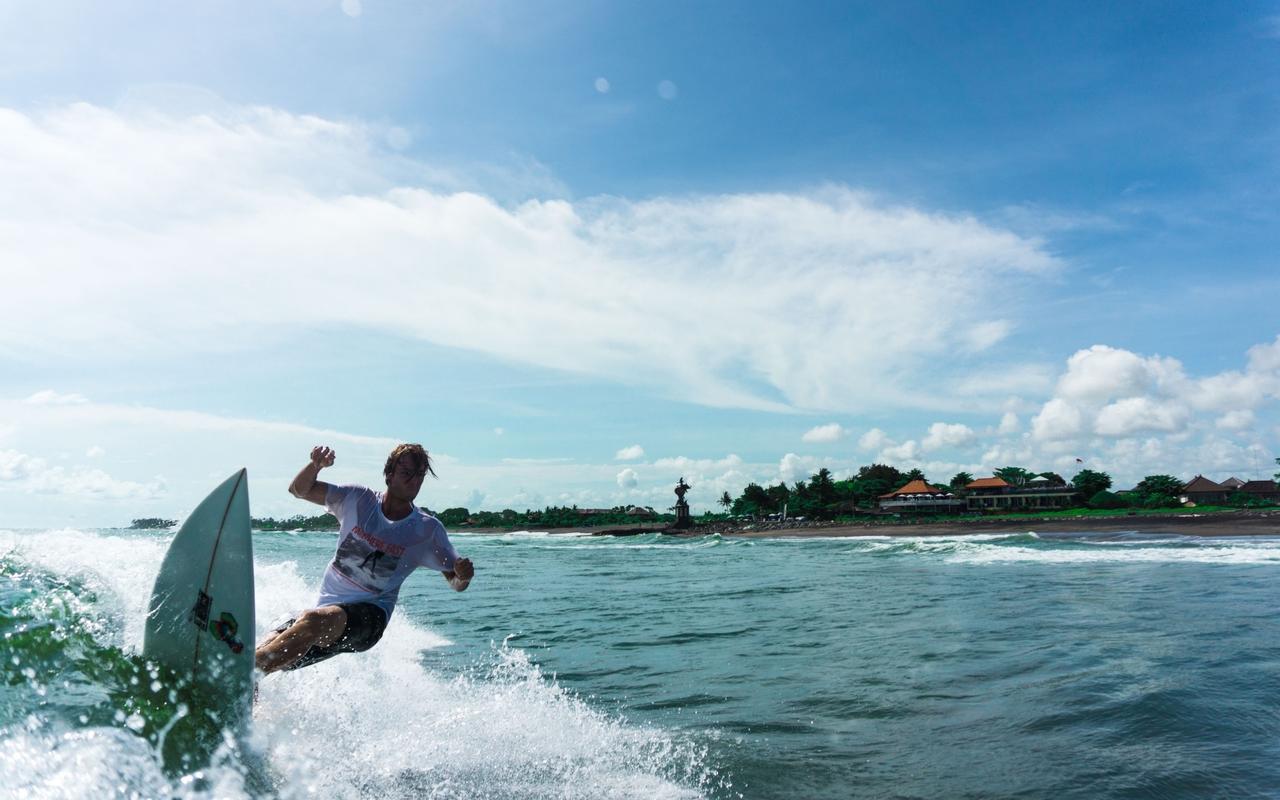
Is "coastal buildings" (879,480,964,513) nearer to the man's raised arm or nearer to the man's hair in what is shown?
the man's hair

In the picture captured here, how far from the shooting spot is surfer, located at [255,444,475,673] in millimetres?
5359

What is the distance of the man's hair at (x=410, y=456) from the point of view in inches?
225

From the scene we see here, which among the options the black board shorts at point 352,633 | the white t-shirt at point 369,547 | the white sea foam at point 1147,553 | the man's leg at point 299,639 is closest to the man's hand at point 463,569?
the white t-shirt at point 369,547

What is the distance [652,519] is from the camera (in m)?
149

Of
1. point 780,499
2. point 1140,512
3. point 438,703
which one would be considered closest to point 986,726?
point 438,703

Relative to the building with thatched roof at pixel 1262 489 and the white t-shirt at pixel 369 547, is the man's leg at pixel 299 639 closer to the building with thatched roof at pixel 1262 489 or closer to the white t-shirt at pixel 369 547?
the white t-shirt at pixel 369 547

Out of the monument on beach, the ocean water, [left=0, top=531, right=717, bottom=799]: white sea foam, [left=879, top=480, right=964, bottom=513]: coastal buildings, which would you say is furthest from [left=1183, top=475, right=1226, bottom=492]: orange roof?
[left=0, top=531, right=717, bottom=799]: white sea foam

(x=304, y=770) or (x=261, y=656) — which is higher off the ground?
(x=261, y=656)

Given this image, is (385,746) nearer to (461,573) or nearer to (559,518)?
(461,573)

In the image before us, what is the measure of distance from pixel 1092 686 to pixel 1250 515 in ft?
221

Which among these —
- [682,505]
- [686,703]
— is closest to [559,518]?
[682,505]

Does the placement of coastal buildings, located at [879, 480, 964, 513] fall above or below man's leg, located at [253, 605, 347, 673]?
below

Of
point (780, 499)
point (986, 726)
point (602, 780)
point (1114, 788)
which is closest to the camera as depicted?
point (1114, 788)

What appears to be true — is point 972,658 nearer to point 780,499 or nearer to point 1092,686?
point 1092,686
